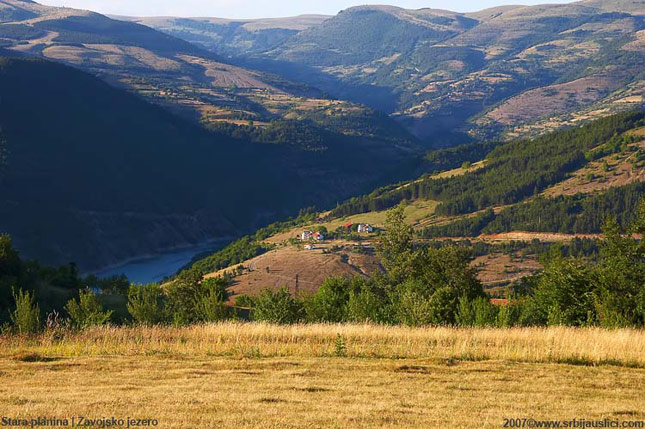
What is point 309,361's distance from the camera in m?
22.0

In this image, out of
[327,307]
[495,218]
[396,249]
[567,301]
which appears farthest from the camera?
[495,218]

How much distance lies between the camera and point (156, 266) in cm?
17525

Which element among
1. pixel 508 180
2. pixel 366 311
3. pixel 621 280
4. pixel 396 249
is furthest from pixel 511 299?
pixel 508 180

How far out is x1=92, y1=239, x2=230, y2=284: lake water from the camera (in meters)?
162

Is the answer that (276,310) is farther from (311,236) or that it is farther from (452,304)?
(311,236)

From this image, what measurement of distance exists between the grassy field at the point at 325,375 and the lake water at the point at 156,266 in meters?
133

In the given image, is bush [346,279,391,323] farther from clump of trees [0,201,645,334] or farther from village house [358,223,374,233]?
village house [358,223,374,233]

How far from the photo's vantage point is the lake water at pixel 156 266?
162250 mm

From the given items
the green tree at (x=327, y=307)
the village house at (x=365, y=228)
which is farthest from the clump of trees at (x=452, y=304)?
the village house at (x=365, y=228)

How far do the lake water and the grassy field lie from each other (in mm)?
132509

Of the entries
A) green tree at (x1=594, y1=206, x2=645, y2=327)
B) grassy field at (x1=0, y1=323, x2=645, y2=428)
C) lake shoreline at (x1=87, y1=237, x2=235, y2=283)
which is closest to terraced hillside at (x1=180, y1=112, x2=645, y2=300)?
lake shoreline at (x1=87, y1=237, x2=235, y2=283)

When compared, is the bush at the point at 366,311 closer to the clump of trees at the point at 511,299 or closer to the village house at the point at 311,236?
the clump of trees at the point at 511,299

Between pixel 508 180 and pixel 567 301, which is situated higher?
pixel 567 301

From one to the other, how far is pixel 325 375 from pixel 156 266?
161 m
